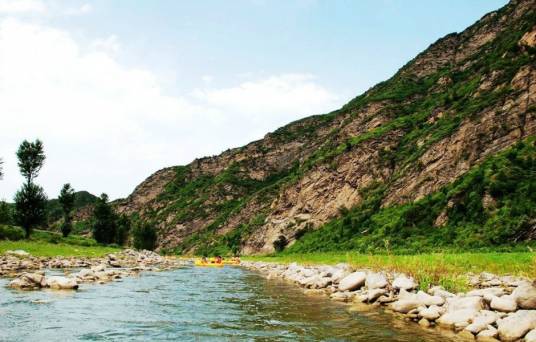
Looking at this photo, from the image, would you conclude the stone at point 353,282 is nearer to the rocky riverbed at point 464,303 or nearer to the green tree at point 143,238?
the rocky riverbed at point 464,303

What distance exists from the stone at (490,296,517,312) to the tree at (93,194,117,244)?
92.0 m

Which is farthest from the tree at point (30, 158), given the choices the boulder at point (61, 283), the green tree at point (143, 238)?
the boulder at point (61, 283)

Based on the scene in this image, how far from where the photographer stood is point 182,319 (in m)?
16.2

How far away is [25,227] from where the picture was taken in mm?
67812

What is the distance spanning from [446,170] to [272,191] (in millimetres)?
75406

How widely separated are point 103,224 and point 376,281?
282ft

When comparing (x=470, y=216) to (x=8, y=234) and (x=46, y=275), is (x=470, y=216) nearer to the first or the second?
(x=46, y=275)

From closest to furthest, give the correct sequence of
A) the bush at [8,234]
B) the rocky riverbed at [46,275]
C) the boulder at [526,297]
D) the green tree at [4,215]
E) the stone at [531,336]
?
the stone at [531,336] → the boulder at [526,297] → the rocky riverbed at [46,275] → the bush at [8,234] → the green tree at [4,215]

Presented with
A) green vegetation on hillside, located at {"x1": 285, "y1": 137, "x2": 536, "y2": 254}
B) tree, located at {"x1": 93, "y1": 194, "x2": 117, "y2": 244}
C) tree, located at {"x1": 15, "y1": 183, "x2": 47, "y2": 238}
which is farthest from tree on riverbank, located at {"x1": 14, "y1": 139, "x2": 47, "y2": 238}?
green vegetation on hillside, located at {"x1": 285, "y1": 137, "x2": 536, "y2": 254}

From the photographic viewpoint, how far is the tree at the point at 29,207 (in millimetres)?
67500

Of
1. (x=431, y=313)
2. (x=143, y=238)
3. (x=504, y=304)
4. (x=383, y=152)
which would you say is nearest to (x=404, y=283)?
(x=431, y=313)

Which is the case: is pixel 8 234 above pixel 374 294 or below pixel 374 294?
above

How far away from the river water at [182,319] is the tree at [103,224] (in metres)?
77.8

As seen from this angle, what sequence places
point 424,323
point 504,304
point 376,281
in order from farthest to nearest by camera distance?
point 376,281
point 424,323
point 504,304
